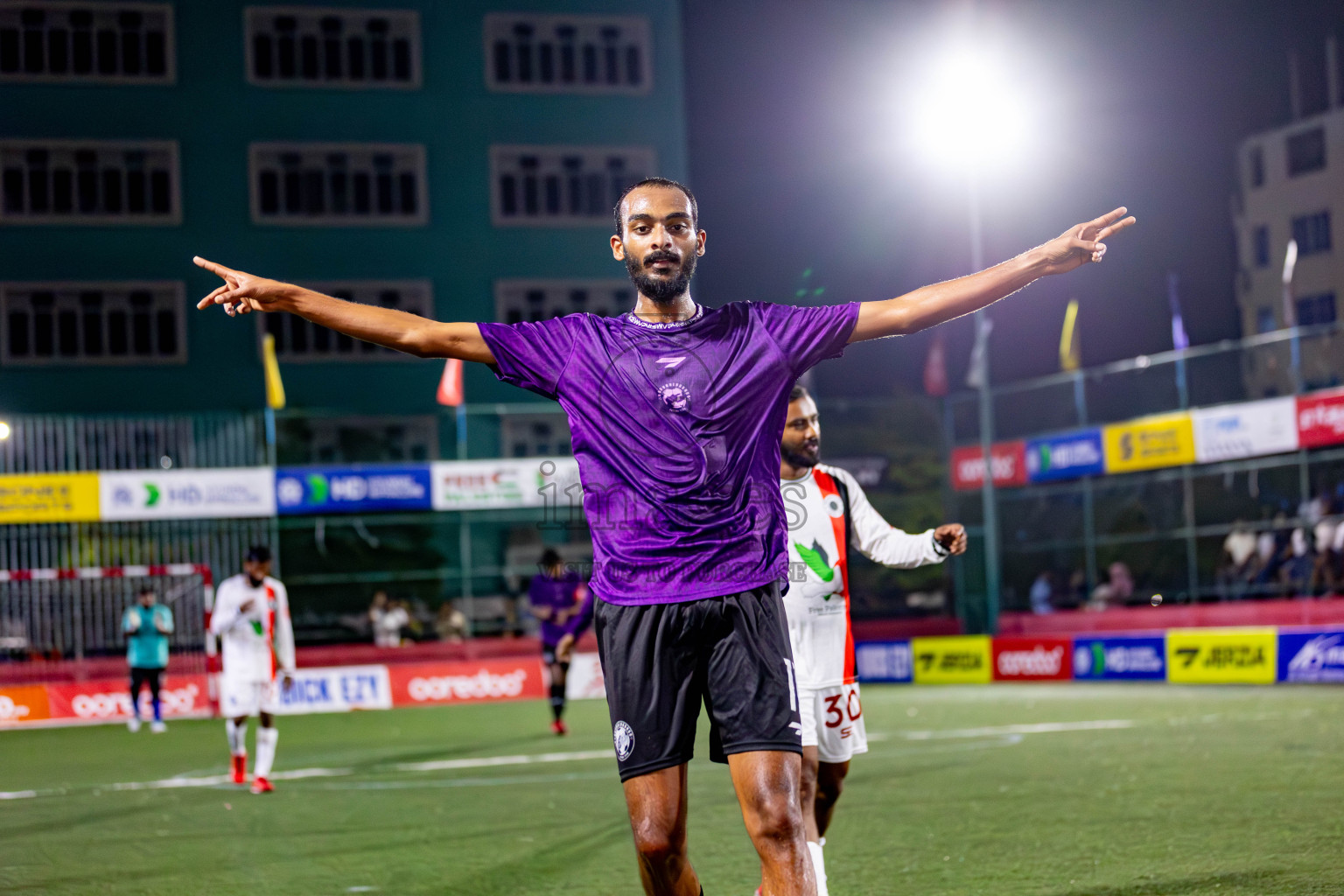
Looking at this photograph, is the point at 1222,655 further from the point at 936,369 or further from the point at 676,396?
the point at 676,396

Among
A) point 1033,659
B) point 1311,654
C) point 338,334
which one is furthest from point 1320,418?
point 338,334

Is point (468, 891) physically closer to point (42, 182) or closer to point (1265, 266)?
point (42, 182)

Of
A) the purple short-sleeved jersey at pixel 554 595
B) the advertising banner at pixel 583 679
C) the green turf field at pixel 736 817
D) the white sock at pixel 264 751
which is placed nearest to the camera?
the green turf field at pixel 736 817

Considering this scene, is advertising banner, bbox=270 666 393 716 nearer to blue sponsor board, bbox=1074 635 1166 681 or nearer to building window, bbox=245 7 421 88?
blue sponsor board, bbox=1074 635 1166 681

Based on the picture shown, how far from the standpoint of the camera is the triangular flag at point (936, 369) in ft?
121

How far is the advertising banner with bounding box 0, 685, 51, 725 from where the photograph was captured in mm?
25406

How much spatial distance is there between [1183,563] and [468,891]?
21.5m

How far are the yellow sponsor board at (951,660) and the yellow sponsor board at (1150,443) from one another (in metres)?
4.73

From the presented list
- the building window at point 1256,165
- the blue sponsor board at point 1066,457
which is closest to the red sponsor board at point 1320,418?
the blue sponsor board at point 1066,457

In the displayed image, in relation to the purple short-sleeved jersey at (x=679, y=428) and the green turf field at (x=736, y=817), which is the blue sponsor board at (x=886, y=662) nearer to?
the green turf field at (x=736, y=817)

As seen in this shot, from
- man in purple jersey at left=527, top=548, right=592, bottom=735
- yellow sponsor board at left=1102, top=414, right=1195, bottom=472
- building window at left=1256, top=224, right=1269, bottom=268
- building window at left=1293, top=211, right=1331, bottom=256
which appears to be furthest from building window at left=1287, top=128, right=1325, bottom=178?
man in purple jersey at left=527, top=548, right=592, bottom=735

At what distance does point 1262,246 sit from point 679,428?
70.2 meters

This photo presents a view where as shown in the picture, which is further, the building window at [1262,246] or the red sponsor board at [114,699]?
the building window at [1262,246]

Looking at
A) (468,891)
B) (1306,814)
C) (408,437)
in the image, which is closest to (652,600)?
(468,891)
